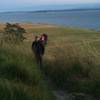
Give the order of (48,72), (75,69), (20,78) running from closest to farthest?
(20,78)
(75,69)
(48,72)

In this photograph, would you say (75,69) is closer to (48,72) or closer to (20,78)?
(48,72)

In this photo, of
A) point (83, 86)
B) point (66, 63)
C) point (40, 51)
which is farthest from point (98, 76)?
point (40, 51)

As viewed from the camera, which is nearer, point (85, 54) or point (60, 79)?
point (60, 79)

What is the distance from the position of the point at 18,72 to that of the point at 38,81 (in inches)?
18.6

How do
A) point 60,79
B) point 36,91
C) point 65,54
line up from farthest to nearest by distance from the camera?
point 65,54, point 60,79, point 36,91

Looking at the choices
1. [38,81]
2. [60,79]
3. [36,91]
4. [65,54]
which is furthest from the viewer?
[65,54]

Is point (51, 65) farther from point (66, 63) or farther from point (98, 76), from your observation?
point (98, 76)

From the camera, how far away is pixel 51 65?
1213cm

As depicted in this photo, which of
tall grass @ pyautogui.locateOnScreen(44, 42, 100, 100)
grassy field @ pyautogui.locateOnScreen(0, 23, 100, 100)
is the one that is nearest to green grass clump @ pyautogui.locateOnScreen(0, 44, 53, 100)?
grassy field @ pyautogui.locateOnScreen(0, 23, 100, 100)

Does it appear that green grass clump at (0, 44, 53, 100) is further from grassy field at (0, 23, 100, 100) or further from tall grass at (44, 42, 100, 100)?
tall grass at (44, 42, 100, 100)

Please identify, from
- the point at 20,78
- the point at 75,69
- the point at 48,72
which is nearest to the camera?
the point at 20,78

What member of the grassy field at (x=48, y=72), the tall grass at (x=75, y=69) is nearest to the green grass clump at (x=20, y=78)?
the grassy field at (x=48, y=72)

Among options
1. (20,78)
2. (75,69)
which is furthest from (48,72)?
(20,78)

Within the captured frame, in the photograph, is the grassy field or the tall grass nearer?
the grassy field
